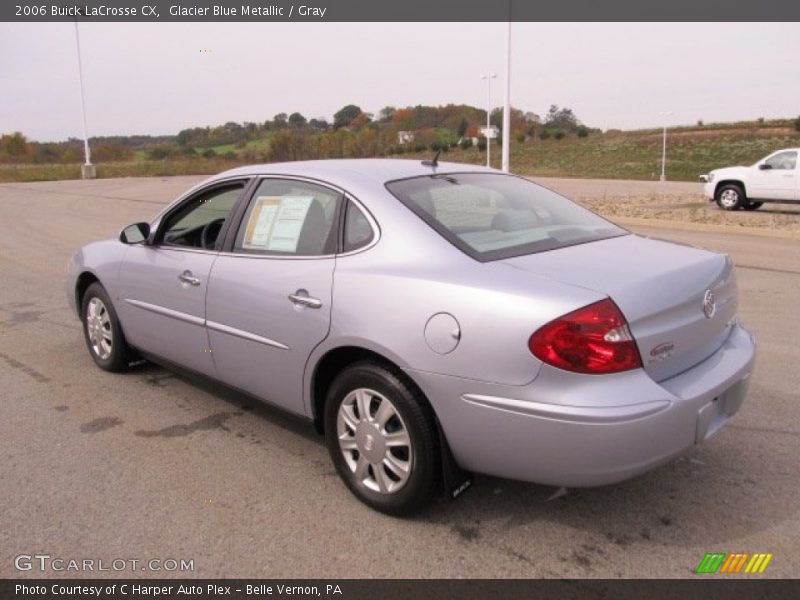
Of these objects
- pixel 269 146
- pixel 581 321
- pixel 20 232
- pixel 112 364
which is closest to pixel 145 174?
pixel 269 146

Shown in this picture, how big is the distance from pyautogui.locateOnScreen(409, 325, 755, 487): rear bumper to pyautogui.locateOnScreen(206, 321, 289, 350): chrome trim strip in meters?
0.93

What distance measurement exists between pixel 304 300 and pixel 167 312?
1.37 m

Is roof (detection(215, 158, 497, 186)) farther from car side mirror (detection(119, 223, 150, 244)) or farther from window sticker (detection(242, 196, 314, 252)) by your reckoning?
car side mirror (detection(119, 223, 150, 244))

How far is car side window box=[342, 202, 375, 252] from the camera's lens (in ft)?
10.8

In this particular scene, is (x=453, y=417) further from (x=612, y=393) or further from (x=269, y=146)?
(x=269, y=146)

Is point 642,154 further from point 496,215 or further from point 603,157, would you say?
point 496,215

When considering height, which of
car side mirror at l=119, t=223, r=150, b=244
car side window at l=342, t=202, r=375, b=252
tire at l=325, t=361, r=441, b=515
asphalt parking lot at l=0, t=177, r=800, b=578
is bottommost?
asphalt parking lot at l=0, t=177, r=800, b=578

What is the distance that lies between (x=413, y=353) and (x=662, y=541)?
4.25 feet

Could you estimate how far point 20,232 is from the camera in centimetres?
1487

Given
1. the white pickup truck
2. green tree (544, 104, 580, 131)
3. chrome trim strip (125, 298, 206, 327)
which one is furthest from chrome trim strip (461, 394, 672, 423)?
green tree (544, 104, 580, 131)

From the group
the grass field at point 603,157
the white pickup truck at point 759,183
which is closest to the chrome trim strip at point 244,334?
the white pickup truck at point 759,183

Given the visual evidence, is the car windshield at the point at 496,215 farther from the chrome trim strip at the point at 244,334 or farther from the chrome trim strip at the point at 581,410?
the chrome trim strip at the point at 244,334

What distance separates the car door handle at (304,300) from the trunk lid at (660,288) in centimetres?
88

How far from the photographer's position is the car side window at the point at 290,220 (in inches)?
138
